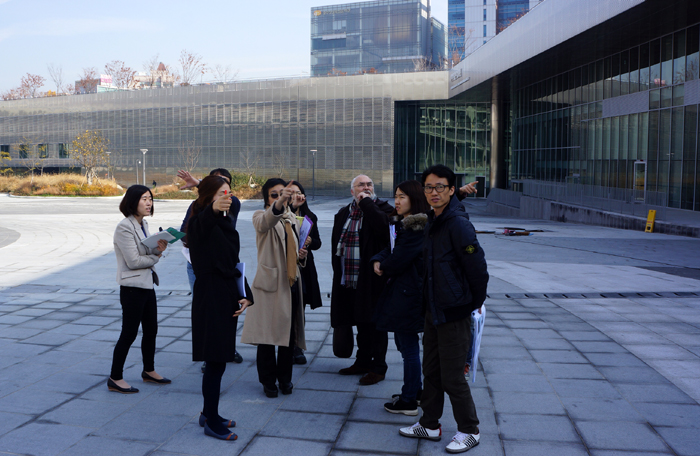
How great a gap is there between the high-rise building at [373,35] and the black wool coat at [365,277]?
119m

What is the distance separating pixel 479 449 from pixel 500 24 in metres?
125

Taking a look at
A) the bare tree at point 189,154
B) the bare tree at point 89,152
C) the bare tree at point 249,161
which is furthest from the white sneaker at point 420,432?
the bare tree at point 189,154

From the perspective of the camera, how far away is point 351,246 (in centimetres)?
518

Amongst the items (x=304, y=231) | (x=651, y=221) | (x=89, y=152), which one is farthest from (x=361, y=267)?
(x=89, y=152)

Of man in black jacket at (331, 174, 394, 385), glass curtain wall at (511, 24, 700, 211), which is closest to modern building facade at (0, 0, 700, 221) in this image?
glass curtain wall at (511, 24, 700, 211)

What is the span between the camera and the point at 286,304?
4875 millimetres

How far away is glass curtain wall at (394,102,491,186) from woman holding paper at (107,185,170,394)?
45.2 metres

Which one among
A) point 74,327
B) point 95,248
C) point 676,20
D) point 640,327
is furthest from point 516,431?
point 676,20

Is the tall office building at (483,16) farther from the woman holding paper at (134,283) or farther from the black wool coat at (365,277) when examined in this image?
the woman holding paper at (134,283)

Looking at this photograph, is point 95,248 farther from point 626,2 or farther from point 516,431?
point 626,2

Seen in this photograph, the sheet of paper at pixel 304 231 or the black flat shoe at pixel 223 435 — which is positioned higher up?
the sheet of paper at pixel 304 231

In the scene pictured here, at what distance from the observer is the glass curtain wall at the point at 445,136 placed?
50.1 meters

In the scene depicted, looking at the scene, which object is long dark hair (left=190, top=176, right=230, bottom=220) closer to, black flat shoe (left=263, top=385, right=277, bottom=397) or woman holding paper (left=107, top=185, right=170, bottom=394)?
woman holding paper (left=107, top=185, right=170, bottom=394)

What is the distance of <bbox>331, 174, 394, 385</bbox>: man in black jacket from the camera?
503cm
